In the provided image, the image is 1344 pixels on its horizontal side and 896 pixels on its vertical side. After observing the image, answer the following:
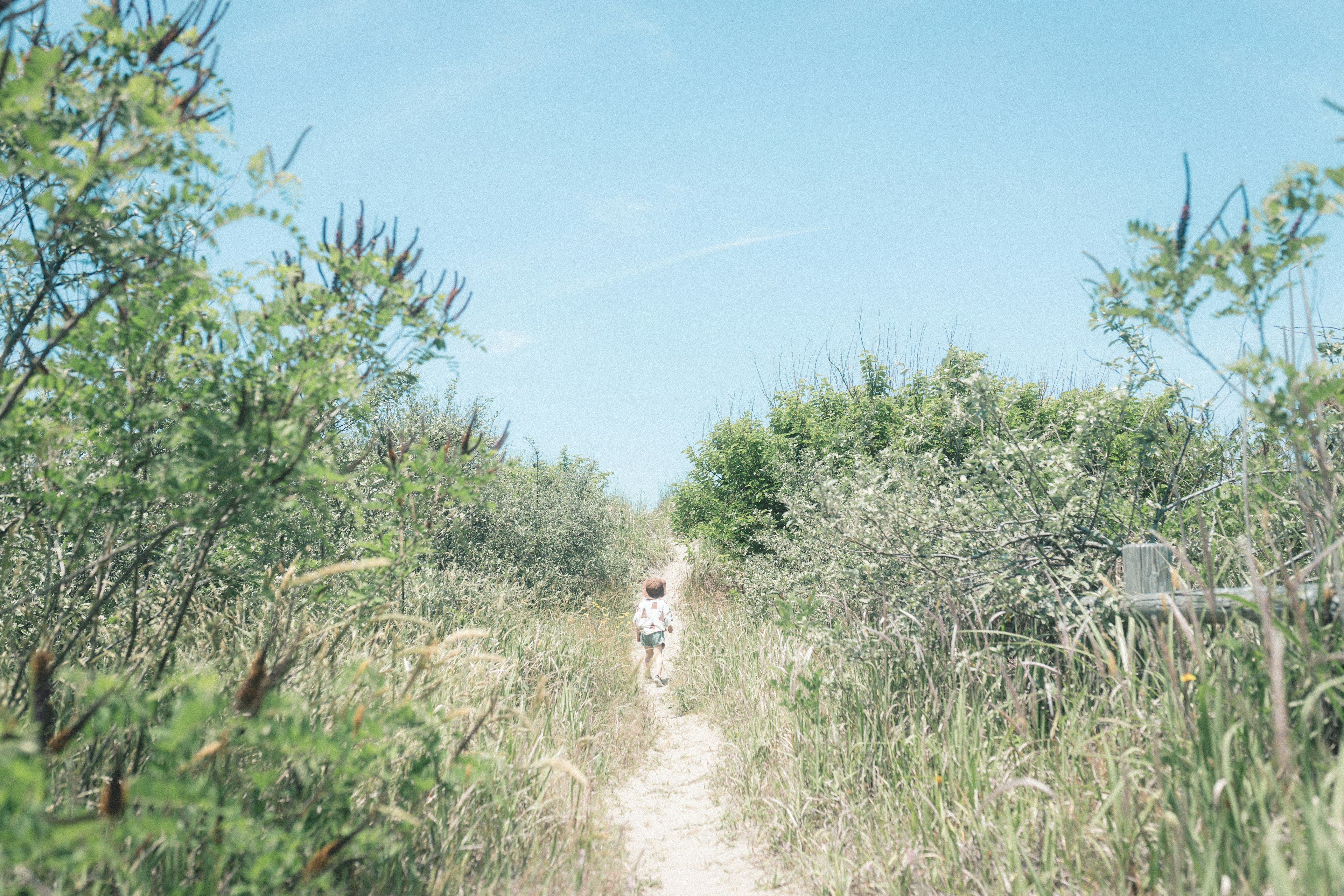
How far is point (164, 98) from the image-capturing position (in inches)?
83.0

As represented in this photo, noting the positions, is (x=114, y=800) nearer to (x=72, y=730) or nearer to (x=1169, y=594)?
(x=72, y=730)

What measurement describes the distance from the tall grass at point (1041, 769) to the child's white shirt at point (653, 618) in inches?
135

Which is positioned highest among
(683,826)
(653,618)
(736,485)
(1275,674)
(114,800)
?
(736,485)

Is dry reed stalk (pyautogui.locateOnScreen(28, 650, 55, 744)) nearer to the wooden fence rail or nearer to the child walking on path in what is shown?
the wooden fence rail

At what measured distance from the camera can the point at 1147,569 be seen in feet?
11.2

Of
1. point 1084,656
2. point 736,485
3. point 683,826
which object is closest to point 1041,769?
point 1084,656

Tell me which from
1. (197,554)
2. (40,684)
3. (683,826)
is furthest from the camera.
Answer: (683,826)

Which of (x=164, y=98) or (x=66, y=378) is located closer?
(x=164, y=98)

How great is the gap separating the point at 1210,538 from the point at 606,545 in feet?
32.7

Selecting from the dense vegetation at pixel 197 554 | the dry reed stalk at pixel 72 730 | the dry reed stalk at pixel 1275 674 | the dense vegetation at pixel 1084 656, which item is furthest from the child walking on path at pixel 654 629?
the dry reed stalk at pixel 72 730

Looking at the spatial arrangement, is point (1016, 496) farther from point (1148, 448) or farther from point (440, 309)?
point (440, 309)

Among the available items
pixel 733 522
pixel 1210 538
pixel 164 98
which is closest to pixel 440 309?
pixel 164 98

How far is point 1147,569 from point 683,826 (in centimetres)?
306

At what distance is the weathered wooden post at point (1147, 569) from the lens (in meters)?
3.38
